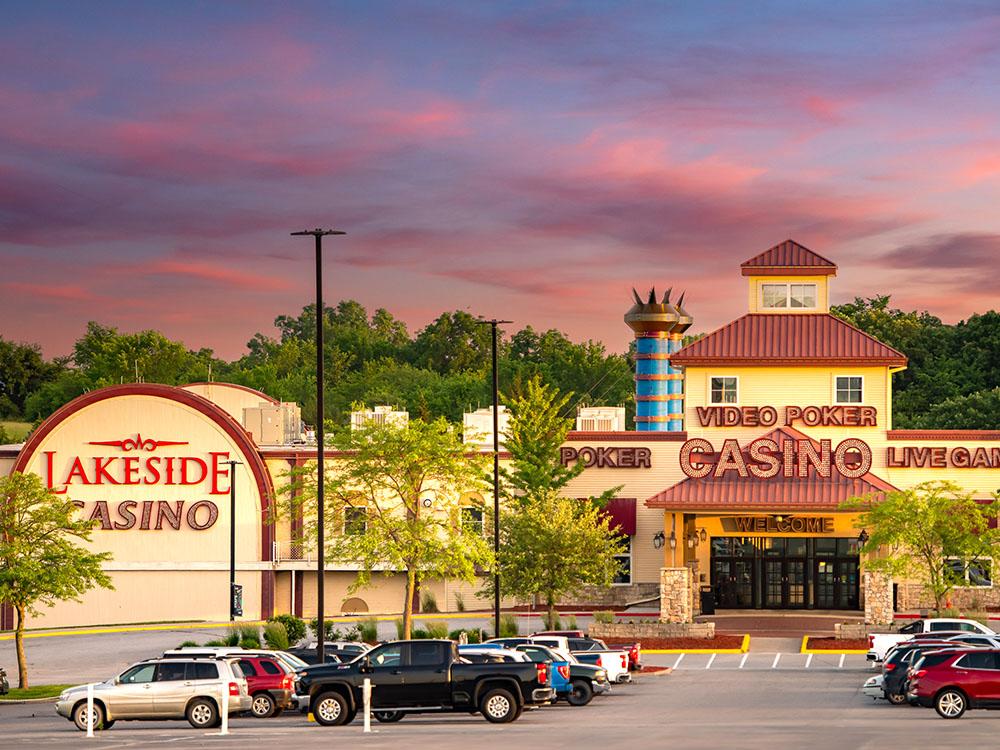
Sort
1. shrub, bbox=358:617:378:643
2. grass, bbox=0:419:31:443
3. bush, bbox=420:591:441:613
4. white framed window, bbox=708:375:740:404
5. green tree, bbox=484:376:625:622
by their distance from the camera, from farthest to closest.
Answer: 1. grass, bbox=0:419:31:443
2. bush, bbox=420:591:441:613
3. white framed window, bbox=708:375:740:404
4. green tree, bbox=484:376:625:622
5. shrub, bbox=358:617:378:643

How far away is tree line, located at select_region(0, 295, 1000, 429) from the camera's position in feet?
437

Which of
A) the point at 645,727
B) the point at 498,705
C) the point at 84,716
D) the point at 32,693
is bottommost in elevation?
the point at 32,693

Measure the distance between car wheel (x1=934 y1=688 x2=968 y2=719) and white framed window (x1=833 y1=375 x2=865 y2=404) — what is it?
40.5 meters

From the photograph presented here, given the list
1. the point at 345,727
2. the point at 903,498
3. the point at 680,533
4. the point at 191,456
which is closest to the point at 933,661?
the point at 345,727

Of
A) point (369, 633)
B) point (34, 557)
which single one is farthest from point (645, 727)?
point (369, 633)

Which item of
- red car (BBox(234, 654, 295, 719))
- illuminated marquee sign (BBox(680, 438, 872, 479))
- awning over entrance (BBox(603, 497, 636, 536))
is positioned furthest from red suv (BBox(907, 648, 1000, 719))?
awning over entrance (BBox(603, 497, 636, 536))

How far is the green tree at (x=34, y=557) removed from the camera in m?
55.1

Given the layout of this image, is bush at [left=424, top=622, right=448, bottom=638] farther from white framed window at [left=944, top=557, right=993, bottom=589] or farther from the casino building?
white framed window at [left=944, top=557, right=993, bottom=589]

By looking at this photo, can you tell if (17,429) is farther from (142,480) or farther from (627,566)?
(627,566)

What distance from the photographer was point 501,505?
257 ft

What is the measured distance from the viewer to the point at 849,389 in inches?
3145

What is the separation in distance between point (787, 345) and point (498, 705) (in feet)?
142

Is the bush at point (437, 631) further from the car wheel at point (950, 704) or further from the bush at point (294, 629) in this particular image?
the car wheel at point (950, 704)

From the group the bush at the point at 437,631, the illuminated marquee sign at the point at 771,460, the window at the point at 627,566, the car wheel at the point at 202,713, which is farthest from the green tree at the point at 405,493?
the car wheel at the point at 202,713
